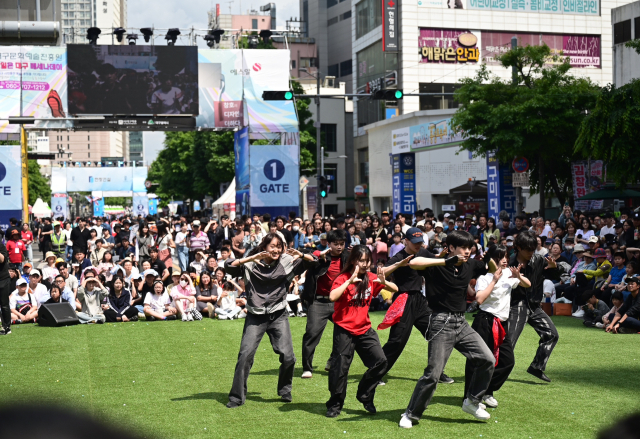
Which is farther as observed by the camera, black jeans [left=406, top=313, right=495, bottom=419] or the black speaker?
the black speaker

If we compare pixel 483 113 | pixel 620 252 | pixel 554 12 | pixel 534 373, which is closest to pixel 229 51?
pixel 483 113

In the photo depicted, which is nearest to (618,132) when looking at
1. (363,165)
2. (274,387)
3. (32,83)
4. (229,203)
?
(274,387)

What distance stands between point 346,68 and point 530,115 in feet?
179

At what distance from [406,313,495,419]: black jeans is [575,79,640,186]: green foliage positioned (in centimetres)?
1194

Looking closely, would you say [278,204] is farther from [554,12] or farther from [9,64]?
[554,12]

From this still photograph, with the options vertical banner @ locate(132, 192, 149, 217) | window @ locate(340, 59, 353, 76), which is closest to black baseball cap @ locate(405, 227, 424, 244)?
vertical banner @ locate(132, 192, 149, 217)

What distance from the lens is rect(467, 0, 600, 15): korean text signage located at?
2206 inches

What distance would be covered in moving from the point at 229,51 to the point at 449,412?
23670mm

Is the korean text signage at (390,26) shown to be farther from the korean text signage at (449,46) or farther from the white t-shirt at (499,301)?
the white t-shirt at (499,301)

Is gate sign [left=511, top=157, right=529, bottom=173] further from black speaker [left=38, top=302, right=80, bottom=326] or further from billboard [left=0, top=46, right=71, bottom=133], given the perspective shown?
billboard [left=0, top=46, right=71, bottom=133]

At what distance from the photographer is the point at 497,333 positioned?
741 cm

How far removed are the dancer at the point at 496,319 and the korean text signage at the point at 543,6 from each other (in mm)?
51365

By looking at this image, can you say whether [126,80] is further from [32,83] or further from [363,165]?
[363,165]

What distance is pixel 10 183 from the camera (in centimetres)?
2781
